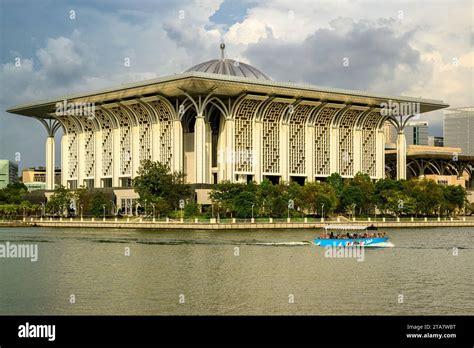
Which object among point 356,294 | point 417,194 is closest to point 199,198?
point 417,194

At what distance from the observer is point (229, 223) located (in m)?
81.4

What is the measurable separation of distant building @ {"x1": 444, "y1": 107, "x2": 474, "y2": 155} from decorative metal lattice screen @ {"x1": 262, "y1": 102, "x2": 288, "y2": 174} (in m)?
97.8

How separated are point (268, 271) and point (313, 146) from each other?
6977cm

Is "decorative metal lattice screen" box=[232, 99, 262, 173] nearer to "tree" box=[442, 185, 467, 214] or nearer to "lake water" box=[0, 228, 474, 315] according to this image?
"tree" box=[442, 185, 467, 214]

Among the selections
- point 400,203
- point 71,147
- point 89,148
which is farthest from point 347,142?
point 71,147

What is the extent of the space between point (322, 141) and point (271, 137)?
9412mm

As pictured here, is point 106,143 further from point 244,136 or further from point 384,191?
point 384,191

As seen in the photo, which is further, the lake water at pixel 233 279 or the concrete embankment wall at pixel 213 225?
the concrete embankment wall at pixel 213 225

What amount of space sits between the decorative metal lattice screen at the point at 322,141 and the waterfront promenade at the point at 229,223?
19517mm

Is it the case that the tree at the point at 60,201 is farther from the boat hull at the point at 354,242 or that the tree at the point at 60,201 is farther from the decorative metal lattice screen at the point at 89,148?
the boat hull at the point at 354,242

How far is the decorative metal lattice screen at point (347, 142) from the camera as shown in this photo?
376ft

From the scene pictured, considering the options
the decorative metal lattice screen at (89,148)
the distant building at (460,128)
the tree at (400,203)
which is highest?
the distant building at (460,128)

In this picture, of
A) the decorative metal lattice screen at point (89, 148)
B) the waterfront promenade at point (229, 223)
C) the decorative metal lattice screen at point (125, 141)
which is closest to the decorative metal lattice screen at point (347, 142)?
the waterfront promenade at point (229, 223)

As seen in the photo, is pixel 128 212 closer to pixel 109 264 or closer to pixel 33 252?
pixel 33 252
